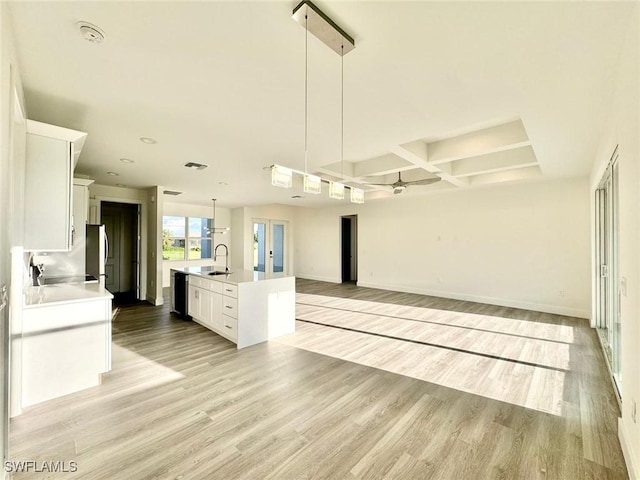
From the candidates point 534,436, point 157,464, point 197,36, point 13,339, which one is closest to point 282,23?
point 197,36

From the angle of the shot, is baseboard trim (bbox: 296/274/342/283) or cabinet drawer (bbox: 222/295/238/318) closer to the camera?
cabinet drawer (bbox: 222/295/238/318)

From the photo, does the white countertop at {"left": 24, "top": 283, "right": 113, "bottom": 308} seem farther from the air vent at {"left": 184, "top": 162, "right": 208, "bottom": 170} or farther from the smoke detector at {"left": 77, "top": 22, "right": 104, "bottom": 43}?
the air vent at {"left": 184, "top": 162, "right": 208, "bottom": 170}

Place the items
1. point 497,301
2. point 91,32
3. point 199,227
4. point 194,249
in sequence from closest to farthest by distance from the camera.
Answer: point 91,32 < point 497,301 < point 194,249 < point 199,227

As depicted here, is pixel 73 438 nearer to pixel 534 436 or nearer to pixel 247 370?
pixel 247 370

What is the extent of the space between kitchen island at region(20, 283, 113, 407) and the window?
5908 millimetres

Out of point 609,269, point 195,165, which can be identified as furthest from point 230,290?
point 609,269

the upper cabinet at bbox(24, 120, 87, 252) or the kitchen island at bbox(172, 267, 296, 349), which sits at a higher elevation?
the upper cabinet at bbox(24, 120, 87, 252)

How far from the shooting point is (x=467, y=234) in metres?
6.66

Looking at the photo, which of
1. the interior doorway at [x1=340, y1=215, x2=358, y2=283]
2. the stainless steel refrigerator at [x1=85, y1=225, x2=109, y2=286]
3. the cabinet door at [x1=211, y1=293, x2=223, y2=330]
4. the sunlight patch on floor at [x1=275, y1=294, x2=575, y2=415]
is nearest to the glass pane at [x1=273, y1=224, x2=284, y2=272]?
the interior doorway at [x1=340, y1=215, x2=358, y2=283]

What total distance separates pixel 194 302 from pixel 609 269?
5653mm

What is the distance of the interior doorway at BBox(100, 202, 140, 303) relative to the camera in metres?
7.37

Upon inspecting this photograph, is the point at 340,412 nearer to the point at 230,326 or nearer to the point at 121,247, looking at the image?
the point at 230,326

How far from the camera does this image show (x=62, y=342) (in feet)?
8.50

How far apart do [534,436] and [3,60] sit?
394cm
